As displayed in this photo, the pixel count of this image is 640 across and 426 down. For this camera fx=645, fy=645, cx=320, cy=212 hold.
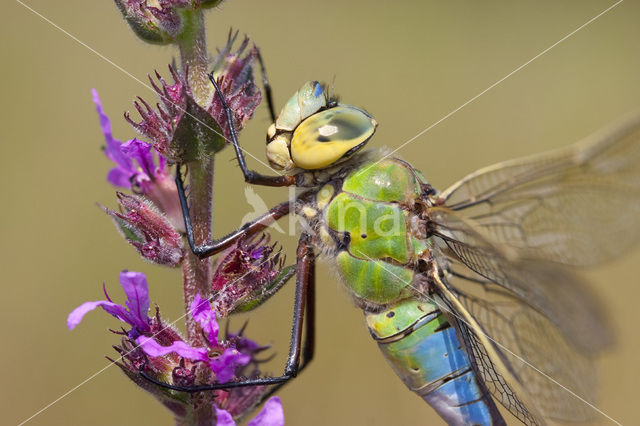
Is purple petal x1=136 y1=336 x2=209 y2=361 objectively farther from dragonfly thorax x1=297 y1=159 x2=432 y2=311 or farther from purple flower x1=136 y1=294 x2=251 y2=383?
dragonfly thorax x1=297 y1=159 x2=432 y2=311

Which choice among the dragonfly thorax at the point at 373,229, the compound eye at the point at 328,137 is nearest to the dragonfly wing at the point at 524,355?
the dragonfly thorax at the point at 373,229

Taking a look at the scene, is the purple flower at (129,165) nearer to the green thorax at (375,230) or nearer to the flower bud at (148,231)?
the flower bud at (148,231)

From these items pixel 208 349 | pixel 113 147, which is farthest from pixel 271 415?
pixel 113 147

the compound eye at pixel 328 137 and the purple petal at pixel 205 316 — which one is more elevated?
the compound eye at pixel 328 137

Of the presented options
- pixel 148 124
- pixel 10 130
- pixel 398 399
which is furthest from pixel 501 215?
pixel 10 130

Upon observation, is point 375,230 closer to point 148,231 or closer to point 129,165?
point 148,231

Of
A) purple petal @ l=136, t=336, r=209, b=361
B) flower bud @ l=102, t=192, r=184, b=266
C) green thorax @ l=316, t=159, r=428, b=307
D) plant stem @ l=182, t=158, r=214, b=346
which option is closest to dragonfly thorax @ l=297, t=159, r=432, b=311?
green thorax @ l=316, t=159, r=428, b=307
